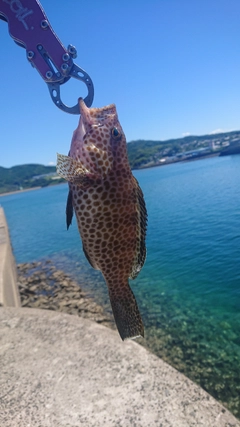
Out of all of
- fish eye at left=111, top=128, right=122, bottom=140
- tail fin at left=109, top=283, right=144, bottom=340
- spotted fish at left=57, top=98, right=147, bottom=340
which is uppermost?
fish eye at left=111, top=128, right=122, bottom=140

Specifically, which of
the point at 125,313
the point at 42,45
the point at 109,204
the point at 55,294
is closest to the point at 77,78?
the point at 42,45

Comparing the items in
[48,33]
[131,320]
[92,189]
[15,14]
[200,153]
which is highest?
[15,14]

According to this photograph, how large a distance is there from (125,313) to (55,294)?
15216 millimetres

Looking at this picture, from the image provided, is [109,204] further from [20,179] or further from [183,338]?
[20,179]

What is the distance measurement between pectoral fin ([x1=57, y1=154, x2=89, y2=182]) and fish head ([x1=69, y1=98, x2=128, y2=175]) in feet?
0.39

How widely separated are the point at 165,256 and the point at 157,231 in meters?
7.35

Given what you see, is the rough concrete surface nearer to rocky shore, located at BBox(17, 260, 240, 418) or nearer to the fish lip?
rocky shore, located at BBox(17, 260, 240, 418)

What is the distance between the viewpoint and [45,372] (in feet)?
21.5

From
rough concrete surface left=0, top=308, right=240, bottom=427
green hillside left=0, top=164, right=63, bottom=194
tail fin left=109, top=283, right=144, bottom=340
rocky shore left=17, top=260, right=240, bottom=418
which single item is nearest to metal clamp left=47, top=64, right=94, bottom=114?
tail fin left=109, top=283, right=144, bottom=340

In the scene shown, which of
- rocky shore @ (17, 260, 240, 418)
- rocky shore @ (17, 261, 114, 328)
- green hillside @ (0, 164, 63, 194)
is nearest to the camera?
rocky shore @ (17, 260, 240, 418)

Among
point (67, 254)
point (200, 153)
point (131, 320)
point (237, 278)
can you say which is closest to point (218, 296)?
point (237, 278)

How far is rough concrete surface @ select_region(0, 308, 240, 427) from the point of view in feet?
17.4

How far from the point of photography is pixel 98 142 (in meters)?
2.20

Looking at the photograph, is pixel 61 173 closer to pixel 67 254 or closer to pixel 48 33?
pixel 48 33
